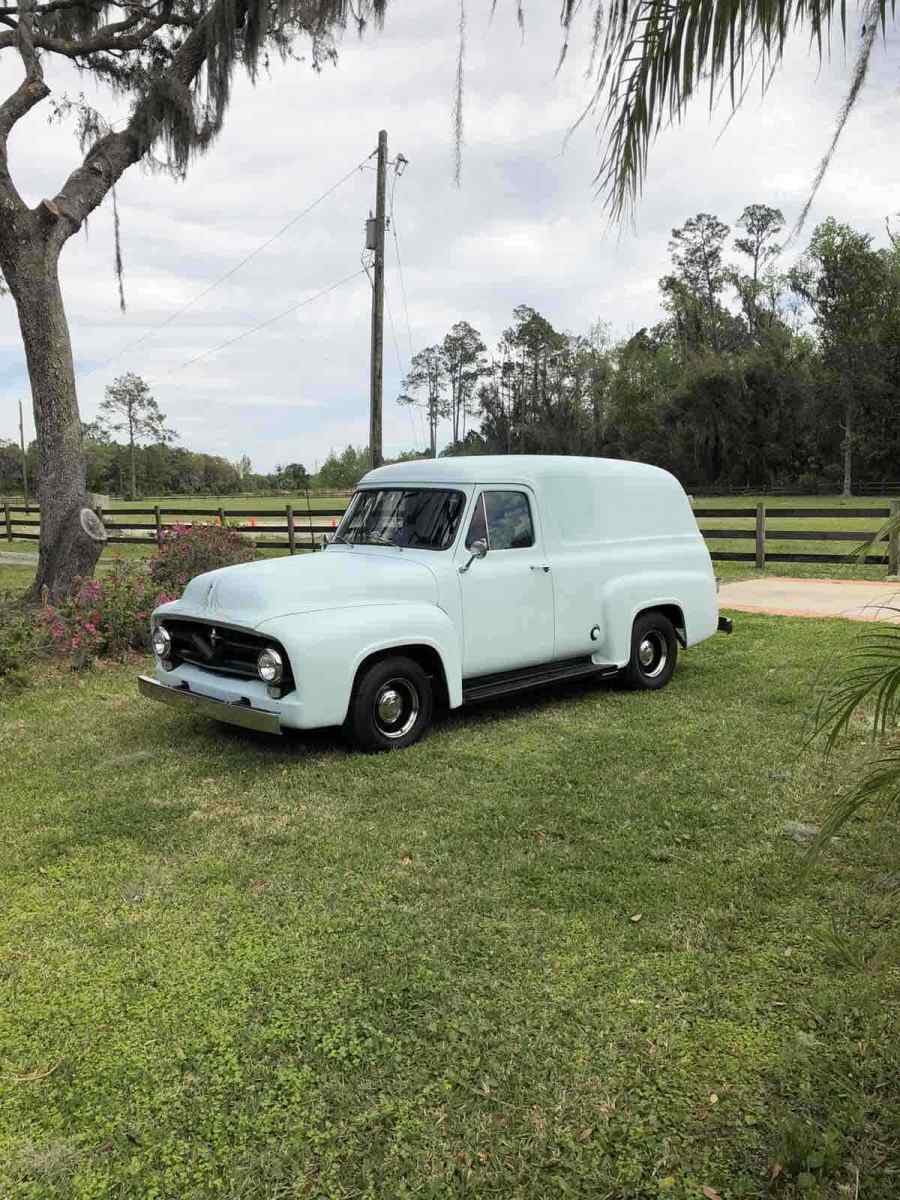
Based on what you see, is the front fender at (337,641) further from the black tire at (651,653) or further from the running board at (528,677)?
the black tire at (651,653)

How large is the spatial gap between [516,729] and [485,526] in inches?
57.7

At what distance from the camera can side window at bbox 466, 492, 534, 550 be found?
19.8 feet

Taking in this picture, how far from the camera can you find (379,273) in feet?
59.0

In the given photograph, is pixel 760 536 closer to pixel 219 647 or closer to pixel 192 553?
pixel 192 553

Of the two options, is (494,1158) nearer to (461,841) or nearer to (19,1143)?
(19,1143)

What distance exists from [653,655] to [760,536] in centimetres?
894

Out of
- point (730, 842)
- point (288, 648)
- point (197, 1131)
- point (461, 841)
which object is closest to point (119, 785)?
point (288, 648)

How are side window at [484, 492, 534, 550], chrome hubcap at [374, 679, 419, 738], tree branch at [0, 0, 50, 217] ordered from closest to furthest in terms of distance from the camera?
chrome hubcap at [374, 679, 419, 738]
side window at [484, 492, 534, 550]
tree branch at [0, 0, 50, 217]

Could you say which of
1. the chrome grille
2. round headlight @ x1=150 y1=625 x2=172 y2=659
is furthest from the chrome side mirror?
round headlight @ x1=150 y1=625 x2=172 y2=659

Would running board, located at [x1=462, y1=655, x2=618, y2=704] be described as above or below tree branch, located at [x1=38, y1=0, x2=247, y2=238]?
below

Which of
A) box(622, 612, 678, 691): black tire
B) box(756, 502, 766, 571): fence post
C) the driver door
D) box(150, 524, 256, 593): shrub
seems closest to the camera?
the driver door

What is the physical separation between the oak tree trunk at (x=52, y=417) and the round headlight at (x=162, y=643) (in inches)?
190

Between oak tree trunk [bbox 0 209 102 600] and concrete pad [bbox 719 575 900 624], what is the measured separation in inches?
327

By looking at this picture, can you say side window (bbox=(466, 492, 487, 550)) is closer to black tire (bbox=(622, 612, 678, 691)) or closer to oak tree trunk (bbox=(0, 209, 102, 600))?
black tire (bbox=(622, 612, 678, 691))
